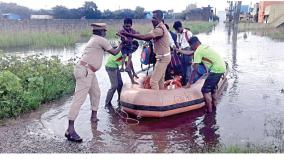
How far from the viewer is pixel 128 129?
6.31 m

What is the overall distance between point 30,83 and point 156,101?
117 inches

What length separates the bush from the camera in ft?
22.9

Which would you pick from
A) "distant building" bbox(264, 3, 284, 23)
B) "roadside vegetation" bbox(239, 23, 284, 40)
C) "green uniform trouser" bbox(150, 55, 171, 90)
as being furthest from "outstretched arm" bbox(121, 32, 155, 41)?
"distant building" bbox(264, 3, 284, 23)

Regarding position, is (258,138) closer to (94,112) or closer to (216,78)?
(216,78)

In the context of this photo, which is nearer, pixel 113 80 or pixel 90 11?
pixel 113 80

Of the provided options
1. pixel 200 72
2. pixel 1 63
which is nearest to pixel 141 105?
pixel 200 72

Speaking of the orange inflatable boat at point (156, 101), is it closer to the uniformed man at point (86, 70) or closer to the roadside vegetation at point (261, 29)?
the uniformed man at point (86, 70)

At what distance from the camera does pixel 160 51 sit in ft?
22.5

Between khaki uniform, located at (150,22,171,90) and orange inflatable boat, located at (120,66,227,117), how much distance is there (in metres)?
0.26

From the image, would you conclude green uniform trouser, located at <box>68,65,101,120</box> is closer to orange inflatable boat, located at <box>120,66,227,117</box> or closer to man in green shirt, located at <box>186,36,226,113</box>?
orange inflatable boat, located at <box>120,66,227,117</box>

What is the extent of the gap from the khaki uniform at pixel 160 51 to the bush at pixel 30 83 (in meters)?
2.59

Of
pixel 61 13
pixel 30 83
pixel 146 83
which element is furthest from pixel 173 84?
pixel 61 13

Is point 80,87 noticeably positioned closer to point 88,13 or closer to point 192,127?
point 192,127

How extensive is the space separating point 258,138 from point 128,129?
7.18 ft
